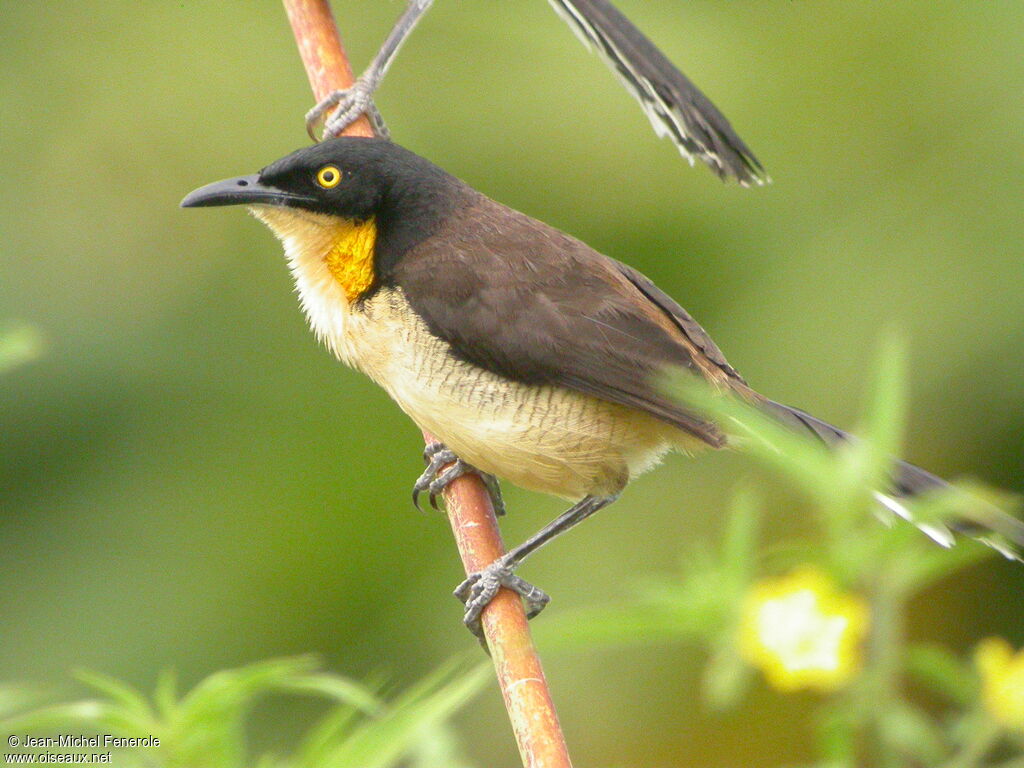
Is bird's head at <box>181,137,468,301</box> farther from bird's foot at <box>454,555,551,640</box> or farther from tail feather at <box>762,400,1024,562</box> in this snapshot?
tail feather at <box>762,400,1024,562</box>

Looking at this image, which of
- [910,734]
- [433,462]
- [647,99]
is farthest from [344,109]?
[910,734]

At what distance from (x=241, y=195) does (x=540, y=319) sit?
0.70m

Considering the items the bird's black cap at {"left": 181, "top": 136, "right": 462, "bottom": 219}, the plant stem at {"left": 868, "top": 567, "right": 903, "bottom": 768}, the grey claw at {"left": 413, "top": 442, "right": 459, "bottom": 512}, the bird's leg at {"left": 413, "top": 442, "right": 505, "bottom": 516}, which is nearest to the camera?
the plant stem at {"left": 868, "top": 567, "right": 903, "bottom": 768}

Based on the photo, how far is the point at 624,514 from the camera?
477 cm

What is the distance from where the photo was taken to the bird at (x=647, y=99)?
10.8ft

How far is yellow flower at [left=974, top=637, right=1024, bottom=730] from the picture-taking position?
55.1 inches

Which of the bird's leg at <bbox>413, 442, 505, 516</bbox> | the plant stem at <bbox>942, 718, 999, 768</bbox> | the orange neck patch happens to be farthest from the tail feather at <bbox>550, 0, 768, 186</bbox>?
the plant stem at <bbox>942, 718, 999, 768</bbox>

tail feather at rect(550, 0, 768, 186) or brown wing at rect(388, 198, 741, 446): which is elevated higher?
tail feather at rect(550, 0, 768, 186)

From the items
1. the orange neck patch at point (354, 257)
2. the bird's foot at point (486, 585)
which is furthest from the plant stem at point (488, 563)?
the orange neck patch at point (354, 257)

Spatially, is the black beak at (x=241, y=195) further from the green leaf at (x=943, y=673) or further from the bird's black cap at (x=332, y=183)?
the green leaf at (x=943, y=673)

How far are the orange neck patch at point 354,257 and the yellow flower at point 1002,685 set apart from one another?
6.14 ft

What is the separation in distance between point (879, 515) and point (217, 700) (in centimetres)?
77

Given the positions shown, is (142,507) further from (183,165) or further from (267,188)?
(267,188)

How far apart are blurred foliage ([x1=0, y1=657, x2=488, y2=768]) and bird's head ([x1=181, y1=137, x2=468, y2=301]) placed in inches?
58.0
